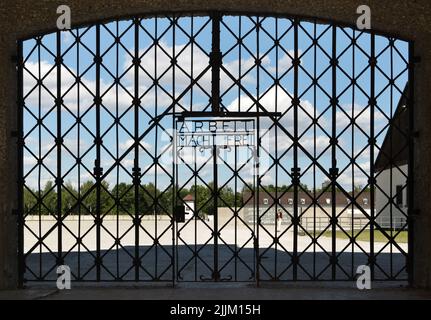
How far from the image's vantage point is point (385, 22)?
288 inches

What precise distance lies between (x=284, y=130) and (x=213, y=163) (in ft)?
3.59

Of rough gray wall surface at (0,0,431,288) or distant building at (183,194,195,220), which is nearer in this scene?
rough gray wall surface at (0,0,431,288)

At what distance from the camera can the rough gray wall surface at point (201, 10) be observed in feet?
24.0

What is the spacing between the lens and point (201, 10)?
7430 millimetres

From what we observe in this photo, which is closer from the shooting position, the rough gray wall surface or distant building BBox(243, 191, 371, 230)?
the rough gray wall surface

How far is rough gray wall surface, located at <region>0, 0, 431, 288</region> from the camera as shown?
731 cm

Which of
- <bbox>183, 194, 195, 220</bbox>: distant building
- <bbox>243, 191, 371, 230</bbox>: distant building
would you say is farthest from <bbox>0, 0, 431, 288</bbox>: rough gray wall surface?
<bbox>183, 194, 195, 220</bbox>: distant building

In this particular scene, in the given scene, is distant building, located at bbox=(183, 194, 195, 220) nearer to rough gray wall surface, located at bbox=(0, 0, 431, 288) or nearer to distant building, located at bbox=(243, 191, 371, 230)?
distant building, located at bbox=(243, 191, 371, 230)

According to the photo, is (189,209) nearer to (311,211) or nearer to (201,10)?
(201,10)
